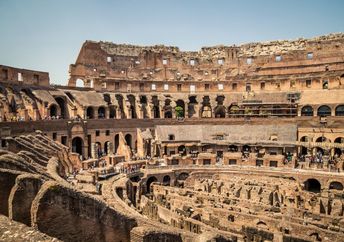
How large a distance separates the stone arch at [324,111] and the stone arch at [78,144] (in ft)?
109

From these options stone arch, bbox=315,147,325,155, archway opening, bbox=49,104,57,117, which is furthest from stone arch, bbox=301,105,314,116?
archway opening, bbox=49,104,57,117

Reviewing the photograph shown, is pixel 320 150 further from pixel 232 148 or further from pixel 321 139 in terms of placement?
pixel 232 148

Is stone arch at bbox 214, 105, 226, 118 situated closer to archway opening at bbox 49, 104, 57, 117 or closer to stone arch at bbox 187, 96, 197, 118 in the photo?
stone arch at bbox 187, 96, 197, 118

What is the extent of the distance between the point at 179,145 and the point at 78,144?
44.7 ft

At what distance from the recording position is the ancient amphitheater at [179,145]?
11.3 meters

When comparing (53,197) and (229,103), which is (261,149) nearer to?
(229,103)

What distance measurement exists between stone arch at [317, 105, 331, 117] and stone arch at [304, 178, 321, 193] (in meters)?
12.9

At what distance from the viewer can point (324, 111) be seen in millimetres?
41844

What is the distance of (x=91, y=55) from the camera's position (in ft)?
169

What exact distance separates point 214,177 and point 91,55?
31.2 meters

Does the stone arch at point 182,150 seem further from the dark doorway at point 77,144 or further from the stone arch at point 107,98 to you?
the stone arch at point 107,98

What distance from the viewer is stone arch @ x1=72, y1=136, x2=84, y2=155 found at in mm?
39000

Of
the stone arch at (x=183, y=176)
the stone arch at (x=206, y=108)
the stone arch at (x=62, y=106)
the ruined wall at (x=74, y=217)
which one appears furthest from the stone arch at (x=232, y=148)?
the ruined wall at (x=74, y=217)

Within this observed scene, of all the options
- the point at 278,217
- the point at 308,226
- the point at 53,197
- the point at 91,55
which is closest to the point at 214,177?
the point at 278,217
